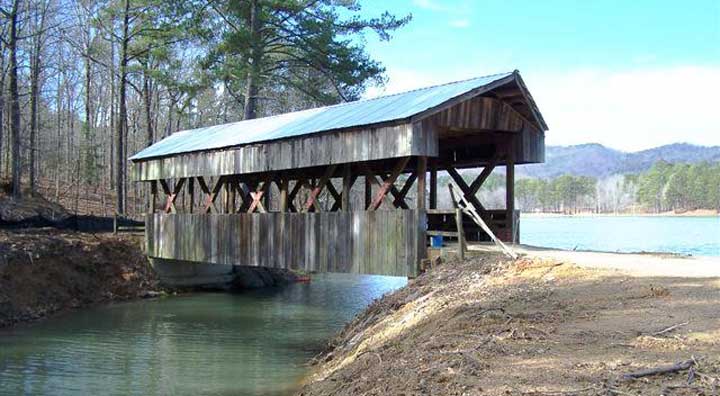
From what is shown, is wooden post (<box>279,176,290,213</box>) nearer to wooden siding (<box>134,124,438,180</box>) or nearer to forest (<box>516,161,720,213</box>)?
wooden siding (<box>134,124,438,180</box>)

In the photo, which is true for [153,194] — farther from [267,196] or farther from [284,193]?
[284,193]

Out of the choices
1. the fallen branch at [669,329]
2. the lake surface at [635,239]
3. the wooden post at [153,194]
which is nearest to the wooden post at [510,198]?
the lake surface at [635,239]

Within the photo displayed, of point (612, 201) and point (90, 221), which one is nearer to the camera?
point (90, 221)

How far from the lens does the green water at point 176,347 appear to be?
417 inches

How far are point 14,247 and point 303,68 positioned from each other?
1449 cm

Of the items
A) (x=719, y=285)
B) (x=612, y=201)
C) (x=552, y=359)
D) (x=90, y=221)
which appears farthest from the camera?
(x=612, y=201)

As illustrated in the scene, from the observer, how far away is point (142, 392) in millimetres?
10172

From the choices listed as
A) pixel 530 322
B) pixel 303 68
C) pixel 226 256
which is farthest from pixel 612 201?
pixel 530 322

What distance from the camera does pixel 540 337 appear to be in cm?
631

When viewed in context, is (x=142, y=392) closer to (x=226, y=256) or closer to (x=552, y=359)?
(x=552, y=359)

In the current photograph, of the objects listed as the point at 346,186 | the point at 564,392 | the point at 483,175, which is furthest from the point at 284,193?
the point at 564,392

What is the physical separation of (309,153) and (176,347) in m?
5.07

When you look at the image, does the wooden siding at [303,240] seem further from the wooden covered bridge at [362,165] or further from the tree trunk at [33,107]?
the tree trunk at [33,107]

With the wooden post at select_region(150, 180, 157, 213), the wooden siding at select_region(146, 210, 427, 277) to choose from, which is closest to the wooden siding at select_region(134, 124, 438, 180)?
the wooden siding at select_region(146, 210, 427, 277)
